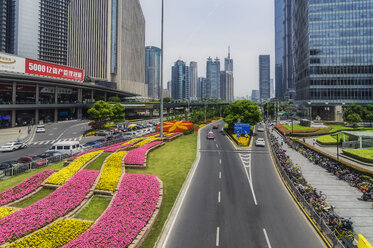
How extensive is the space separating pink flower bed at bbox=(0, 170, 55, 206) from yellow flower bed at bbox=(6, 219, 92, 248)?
24.9 feet

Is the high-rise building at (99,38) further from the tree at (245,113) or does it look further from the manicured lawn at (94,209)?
the manicured lawn at (94,209)

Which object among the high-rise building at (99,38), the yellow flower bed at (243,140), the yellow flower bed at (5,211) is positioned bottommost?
the yellow flower bed at (5,211)

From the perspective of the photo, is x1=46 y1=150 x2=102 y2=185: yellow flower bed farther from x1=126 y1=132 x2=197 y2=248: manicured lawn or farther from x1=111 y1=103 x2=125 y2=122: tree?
x1=111 y1=103 x2=125 y2=122: tree

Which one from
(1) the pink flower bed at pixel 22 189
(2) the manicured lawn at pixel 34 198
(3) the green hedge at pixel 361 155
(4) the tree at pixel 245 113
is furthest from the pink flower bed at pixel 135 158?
(4) the tree at pixel 245 113

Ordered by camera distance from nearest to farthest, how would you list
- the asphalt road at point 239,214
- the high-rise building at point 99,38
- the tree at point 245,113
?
the asphalt road at point 239,214 → the tree at point 245,113 → the high-rise building at point 99,38

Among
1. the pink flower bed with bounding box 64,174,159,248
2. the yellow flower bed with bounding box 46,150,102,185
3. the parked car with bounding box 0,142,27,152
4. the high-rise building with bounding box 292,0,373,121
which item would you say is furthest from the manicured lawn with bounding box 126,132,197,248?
the high-rise building with bounding box 292,0,373,121

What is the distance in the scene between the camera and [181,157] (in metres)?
32.7

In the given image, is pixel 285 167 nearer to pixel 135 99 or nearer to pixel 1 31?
pixel 135 99

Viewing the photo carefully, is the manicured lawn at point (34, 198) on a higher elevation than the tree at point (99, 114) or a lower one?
lower

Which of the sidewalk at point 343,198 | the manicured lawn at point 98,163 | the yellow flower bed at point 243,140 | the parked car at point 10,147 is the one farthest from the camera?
the yellow flower bed at point 243,140

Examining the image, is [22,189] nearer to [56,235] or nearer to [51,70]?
[56,235]

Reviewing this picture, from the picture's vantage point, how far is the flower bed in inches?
767

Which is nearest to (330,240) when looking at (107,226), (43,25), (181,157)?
(107,226)

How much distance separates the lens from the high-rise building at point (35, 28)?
136750mm
